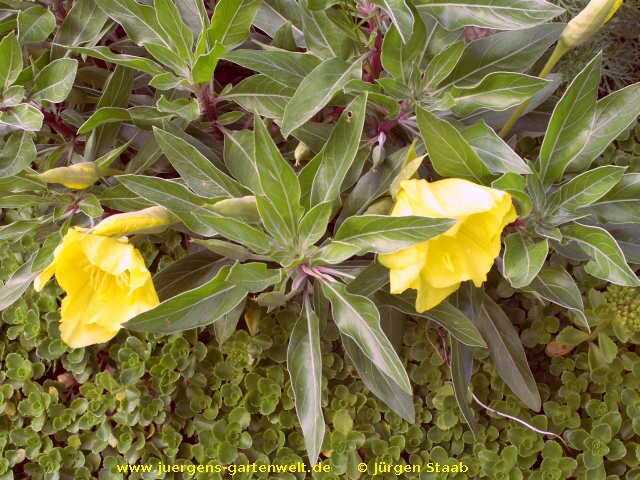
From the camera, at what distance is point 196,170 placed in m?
1.04

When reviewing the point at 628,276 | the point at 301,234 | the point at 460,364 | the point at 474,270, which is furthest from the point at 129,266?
the point at 628,276

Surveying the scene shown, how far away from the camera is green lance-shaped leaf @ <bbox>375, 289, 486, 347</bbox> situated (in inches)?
41.4

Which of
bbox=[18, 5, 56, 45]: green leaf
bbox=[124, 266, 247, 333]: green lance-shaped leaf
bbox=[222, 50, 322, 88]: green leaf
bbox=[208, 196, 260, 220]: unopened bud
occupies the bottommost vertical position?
bbox=[124, 266, 247, 333]: green lance-shaped leaf

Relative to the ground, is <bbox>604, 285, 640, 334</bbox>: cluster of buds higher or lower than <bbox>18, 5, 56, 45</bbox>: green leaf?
lower

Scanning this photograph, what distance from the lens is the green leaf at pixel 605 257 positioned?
2.88 ft

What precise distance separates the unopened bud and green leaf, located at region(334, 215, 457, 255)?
161mm

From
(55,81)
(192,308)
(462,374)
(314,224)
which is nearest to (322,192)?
(314,224)

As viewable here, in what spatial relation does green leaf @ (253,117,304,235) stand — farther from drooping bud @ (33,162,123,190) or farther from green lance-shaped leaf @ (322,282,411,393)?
drooping bud @ (33,162,123,190)

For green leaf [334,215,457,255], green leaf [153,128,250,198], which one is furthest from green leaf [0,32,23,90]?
green leaf [334,215,457,255]

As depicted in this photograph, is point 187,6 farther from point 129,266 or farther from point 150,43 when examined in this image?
point 129,266

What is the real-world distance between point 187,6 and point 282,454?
110 centimetres

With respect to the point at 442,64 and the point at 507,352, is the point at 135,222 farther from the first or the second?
the point at 507,352

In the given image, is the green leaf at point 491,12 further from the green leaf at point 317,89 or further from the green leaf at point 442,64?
the green leaf at point 317,89

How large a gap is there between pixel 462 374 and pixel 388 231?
0.53 m
